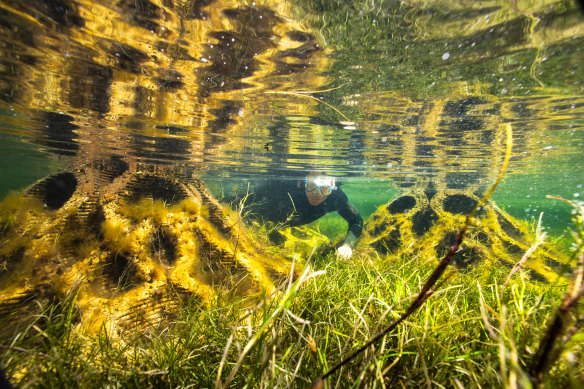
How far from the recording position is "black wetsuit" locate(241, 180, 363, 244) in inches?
494

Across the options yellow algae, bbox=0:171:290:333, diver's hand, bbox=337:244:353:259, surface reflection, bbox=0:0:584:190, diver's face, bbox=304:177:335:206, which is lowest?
diver's hand, bbox=337:244:353:259

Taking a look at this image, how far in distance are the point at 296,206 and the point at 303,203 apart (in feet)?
1.39

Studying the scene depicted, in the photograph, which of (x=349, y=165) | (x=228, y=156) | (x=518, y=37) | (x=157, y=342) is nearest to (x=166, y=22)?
(x=157, y=342)

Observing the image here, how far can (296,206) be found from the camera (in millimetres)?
12438

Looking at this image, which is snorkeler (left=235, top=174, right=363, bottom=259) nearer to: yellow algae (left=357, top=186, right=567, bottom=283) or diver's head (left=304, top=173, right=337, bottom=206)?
diver's head (left=304, top=173, right=337, bottom=206)

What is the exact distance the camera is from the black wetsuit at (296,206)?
41.2 ft

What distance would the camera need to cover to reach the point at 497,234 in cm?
904

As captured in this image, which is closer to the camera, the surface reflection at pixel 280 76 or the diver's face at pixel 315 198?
the surface reflection at pixel 280 76

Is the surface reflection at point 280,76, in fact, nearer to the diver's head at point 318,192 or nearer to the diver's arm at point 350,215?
the diver's head at point 318,192

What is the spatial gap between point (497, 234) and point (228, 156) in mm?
14932

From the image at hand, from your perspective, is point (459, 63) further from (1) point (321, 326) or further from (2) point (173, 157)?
(2) point (173, 157)

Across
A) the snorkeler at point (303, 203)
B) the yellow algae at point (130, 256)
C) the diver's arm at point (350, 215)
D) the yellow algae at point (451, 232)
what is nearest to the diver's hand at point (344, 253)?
the yellow algae at point (451, 232)

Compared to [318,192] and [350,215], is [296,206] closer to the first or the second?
[318,192]

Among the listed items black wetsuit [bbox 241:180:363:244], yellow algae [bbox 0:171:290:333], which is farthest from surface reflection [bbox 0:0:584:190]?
yellow algae [bbox 0:171:290:333]
